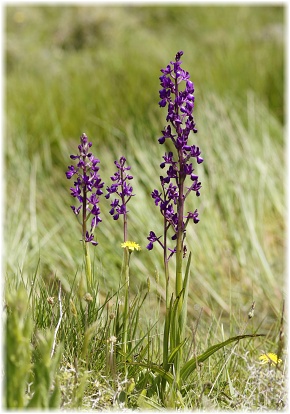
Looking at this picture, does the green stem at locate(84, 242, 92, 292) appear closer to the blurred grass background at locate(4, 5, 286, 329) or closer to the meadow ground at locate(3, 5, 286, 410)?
the meadow ground at locate(3, 5, 286, 410)

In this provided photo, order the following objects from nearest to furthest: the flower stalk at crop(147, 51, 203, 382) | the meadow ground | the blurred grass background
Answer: the flower stalk at crop(147, 51, 203, 382) → the meadow ground → the blurred grass background

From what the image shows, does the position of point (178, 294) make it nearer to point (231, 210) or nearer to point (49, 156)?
point (231, 210)

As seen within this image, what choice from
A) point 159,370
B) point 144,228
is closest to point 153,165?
point 144,228

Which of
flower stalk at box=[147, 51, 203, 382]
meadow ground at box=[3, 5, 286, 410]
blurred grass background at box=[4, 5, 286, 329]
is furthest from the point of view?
blurred grass background at box=[4, 5, 286, 329]

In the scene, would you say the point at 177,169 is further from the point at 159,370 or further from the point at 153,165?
the point at 153,165

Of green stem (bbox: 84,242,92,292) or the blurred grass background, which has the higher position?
the blurred grass background

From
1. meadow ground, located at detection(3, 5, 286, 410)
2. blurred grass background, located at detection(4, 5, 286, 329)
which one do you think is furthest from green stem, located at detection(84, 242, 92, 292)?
blurred grass background, located at detection(4, 5, 286, 329)

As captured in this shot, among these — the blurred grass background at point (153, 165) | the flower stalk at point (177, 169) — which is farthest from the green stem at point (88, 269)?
the blurred grass background at point (153, 165)
